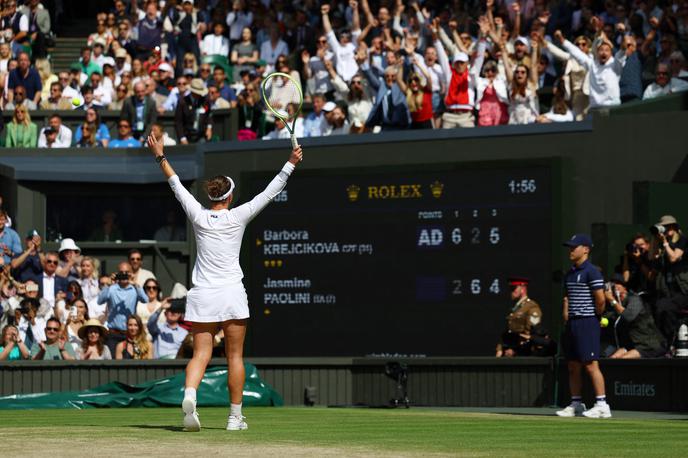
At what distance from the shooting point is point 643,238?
59.2 feet

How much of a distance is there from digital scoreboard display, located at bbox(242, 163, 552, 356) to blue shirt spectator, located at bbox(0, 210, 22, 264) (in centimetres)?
405

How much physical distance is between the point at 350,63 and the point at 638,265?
7.63 meters

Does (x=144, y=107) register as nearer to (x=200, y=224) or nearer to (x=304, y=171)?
(x=304, y=171)

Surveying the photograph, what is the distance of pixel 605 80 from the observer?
65.4 feet

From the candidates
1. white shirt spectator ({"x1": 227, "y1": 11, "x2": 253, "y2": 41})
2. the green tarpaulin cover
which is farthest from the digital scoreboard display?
white shirt spectator ({"x1": 227, "y1": 11, "x2": 253, "y2": 41})

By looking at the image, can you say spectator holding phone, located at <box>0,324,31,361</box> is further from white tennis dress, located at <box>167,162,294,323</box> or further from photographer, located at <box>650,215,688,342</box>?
white tennis dress, located at <box>167,162,294,323</box>

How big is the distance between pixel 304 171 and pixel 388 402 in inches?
151

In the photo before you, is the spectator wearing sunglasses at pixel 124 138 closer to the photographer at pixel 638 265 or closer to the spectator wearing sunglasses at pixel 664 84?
the spectator wearing sunglasses at pixel 664 84

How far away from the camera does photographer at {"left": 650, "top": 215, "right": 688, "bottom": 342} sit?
17094 mm

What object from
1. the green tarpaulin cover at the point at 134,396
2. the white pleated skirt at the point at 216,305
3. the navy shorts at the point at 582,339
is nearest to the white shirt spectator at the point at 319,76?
the green tarpaulin cover at the point at 134,396

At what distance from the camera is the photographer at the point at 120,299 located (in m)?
20.4

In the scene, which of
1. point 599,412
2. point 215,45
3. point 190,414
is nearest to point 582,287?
point 599,412

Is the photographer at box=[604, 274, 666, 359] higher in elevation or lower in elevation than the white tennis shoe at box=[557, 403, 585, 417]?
higher

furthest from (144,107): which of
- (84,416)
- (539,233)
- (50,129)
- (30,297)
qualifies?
(84,416)
